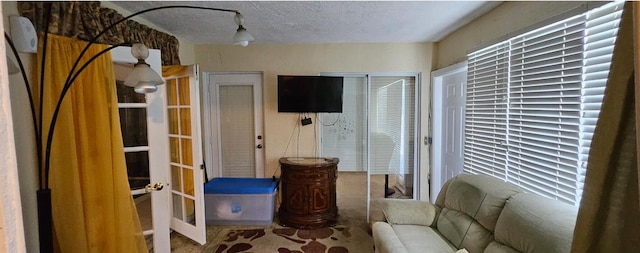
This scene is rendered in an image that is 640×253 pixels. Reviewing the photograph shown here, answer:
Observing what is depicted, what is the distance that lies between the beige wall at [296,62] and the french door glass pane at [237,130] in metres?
0.27

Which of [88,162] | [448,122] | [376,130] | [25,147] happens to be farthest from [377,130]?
[25,147]

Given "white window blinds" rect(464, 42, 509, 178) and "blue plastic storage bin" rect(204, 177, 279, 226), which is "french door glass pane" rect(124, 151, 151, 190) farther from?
"white window blinds" rect(464, 42, 509, 178)

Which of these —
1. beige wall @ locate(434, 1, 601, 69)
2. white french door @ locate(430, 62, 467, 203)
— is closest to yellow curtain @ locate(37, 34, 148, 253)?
beige wall @ locate(434, 1, 601, 69)

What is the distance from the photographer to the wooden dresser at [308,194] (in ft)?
10.2

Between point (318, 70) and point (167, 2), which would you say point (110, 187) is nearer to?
point (167, 2)

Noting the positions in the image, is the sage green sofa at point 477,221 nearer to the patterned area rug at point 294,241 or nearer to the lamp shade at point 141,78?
the patterned area rug at point 294,241

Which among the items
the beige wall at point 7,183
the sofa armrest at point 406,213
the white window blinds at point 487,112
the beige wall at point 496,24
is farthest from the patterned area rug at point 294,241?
the beige wall at point 7,183

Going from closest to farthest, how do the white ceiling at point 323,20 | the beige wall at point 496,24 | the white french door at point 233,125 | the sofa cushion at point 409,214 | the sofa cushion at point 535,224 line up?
the sofa cushion at point 535,224
the beige wall at point 496,24
the white ceiling at point 323,20
the sofa cushion at point 409,214
the white french door at point 233,125

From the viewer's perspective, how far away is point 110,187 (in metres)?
1.74

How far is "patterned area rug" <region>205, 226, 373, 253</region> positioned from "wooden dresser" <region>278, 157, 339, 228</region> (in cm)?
11

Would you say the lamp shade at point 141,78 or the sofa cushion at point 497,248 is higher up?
the lamp shade at point 141,78

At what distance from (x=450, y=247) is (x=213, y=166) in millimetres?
3003

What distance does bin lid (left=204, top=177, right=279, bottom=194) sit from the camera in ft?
10.4

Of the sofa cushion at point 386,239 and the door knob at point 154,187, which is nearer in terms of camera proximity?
the sofa cushion at point 386,239
